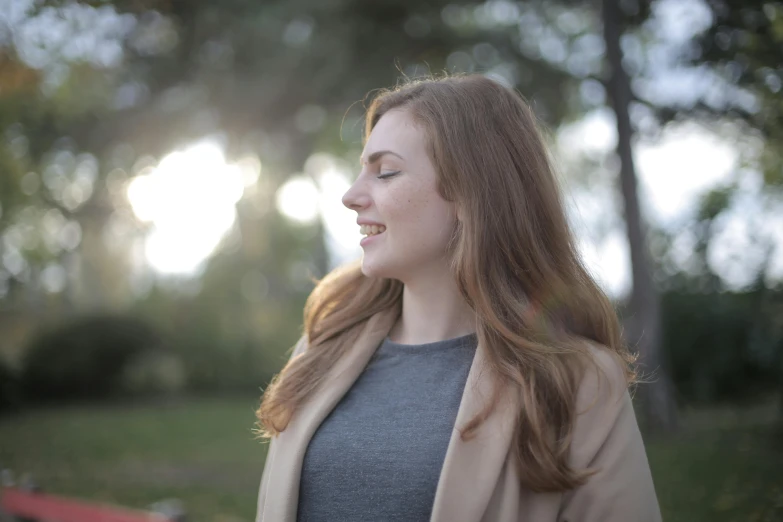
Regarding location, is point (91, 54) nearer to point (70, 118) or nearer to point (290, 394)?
point (70, 118)

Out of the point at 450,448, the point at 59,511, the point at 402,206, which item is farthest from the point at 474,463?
the point at 59,511

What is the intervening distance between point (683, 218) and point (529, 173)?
9967 mm

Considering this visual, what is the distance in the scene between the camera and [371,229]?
93.7 inches

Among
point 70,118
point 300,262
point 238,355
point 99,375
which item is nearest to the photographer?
point 70,118

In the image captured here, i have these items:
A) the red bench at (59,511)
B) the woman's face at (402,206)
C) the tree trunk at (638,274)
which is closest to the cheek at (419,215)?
the woman's face at (402,206)

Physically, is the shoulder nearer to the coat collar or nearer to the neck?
the coat collar

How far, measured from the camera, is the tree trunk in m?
8.19

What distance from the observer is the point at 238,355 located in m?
14.7

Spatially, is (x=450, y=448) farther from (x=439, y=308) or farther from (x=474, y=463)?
(x=439, y=308)

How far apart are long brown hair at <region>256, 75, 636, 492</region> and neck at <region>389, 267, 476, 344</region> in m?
0.12

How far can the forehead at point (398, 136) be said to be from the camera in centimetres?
228

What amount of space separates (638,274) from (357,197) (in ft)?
22.9

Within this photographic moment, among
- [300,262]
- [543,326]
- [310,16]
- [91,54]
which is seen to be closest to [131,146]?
[91,54]

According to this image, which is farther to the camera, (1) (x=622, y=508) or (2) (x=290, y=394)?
(2) (x=290, y=394)
